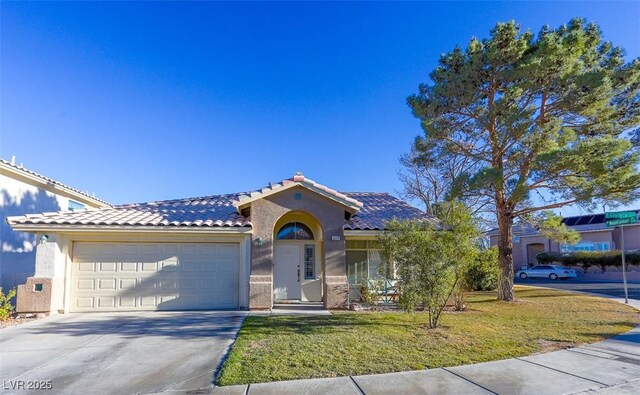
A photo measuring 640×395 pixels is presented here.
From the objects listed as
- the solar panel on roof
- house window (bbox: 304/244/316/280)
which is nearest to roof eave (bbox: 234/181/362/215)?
house window (bbox: 304/244/316/280)

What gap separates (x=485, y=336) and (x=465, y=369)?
9.45 feet

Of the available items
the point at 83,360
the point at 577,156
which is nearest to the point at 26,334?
the point at 83,360

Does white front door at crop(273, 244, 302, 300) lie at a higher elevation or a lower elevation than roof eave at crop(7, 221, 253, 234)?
lower

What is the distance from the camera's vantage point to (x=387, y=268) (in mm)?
10352

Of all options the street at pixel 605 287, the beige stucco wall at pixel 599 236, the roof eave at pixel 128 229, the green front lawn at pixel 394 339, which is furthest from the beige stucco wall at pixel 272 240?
the beige stucco wall at pixel 599 236

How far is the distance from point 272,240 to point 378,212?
500 centimetres

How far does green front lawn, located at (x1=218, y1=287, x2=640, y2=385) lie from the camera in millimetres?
6584

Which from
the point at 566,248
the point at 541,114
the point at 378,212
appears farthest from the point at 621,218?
the point at 566,248

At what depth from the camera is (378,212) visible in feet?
52.5

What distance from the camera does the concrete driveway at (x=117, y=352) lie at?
6.02m

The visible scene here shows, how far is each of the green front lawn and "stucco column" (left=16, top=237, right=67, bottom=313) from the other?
248 inches

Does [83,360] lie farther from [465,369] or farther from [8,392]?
[465,369]

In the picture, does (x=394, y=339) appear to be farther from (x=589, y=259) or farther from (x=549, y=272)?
(x=589, y=259)

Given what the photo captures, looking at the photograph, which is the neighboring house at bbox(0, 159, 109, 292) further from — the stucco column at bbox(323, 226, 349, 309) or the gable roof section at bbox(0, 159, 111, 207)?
the stucco column at bbox(323, 226, 349, 309)
